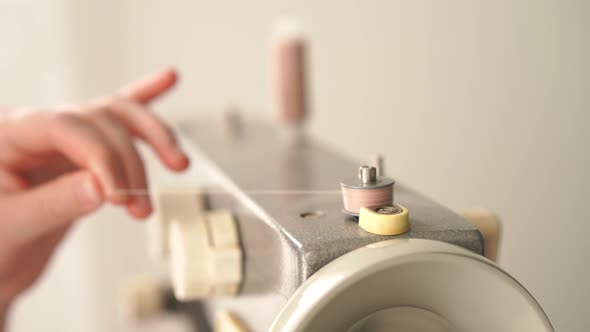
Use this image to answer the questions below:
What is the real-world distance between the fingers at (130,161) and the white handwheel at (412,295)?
0.32 meters

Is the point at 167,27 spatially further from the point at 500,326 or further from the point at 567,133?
the point at 500,326

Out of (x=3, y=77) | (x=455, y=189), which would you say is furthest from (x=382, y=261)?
(x=3, y=77)

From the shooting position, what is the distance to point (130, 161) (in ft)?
2.09

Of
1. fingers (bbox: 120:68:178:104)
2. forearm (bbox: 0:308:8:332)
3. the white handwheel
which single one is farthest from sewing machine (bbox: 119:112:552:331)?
forearm (bbox: 0:308:8:332)

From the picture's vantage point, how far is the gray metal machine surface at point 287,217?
39 cm

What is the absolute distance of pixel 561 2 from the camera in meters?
0.58

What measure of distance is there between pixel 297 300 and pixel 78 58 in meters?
1.43

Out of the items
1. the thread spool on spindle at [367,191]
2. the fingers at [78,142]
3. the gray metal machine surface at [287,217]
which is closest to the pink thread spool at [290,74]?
the gray metal machine surface at [287,217]

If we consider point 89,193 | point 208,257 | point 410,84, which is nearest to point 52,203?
point 89,193

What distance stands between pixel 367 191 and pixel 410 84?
21.0 inches

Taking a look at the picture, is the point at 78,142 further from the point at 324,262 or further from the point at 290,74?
the point at 290,74

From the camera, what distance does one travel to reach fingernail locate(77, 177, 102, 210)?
622 millimetres

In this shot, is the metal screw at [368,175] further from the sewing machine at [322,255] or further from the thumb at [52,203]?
the thumb at [52,203]

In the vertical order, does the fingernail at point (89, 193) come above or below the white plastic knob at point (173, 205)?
above
